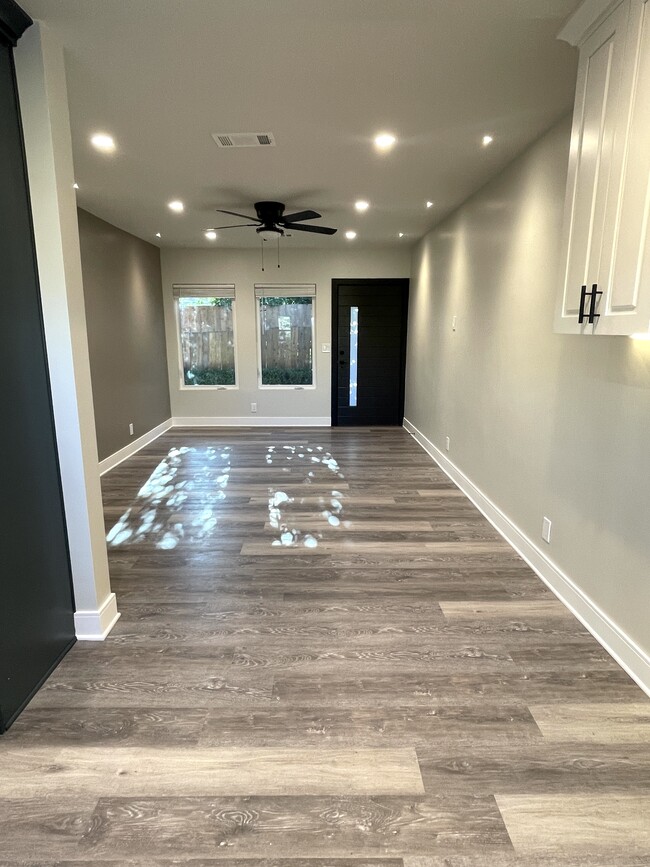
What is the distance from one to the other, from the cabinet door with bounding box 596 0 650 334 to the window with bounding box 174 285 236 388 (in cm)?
570

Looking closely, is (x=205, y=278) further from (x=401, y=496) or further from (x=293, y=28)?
(x=293, y=28)

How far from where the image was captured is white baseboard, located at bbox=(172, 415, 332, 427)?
7023 millimetres

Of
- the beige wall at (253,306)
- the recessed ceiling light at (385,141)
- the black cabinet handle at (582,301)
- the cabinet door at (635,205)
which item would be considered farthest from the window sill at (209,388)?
the cabinet door at (635,205)

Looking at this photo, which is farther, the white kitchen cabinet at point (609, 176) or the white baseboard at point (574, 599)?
the white baseboard at point (574, 599)

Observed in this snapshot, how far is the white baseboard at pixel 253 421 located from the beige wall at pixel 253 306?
0.05 feet

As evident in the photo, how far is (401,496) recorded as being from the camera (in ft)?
13.3

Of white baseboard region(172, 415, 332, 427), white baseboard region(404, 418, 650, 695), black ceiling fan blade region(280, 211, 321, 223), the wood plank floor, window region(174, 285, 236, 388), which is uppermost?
black ceiling fan blade region(280, 211, 321, 223)

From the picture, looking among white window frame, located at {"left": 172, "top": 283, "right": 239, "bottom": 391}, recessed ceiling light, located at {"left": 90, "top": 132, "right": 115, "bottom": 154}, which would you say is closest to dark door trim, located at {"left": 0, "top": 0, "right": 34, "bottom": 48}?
recessed ceiling light, located at {"left": 90, "top": 132, "right": 115, "bottom": 154}

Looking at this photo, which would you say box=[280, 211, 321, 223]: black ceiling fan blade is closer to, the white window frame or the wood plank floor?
the white window frame

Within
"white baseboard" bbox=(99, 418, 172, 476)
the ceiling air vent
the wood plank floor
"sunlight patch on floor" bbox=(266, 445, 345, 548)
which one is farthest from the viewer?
"white baseboard" bbox=(99, 418, 172, 476)

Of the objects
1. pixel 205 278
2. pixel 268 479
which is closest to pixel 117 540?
pixel 268 479

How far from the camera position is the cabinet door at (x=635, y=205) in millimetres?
1471

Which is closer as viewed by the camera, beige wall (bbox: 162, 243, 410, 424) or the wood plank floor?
the wood plank floor

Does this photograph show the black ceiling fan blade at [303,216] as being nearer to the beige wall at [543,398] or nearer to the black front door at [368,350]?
the beige wall at [543,398]
